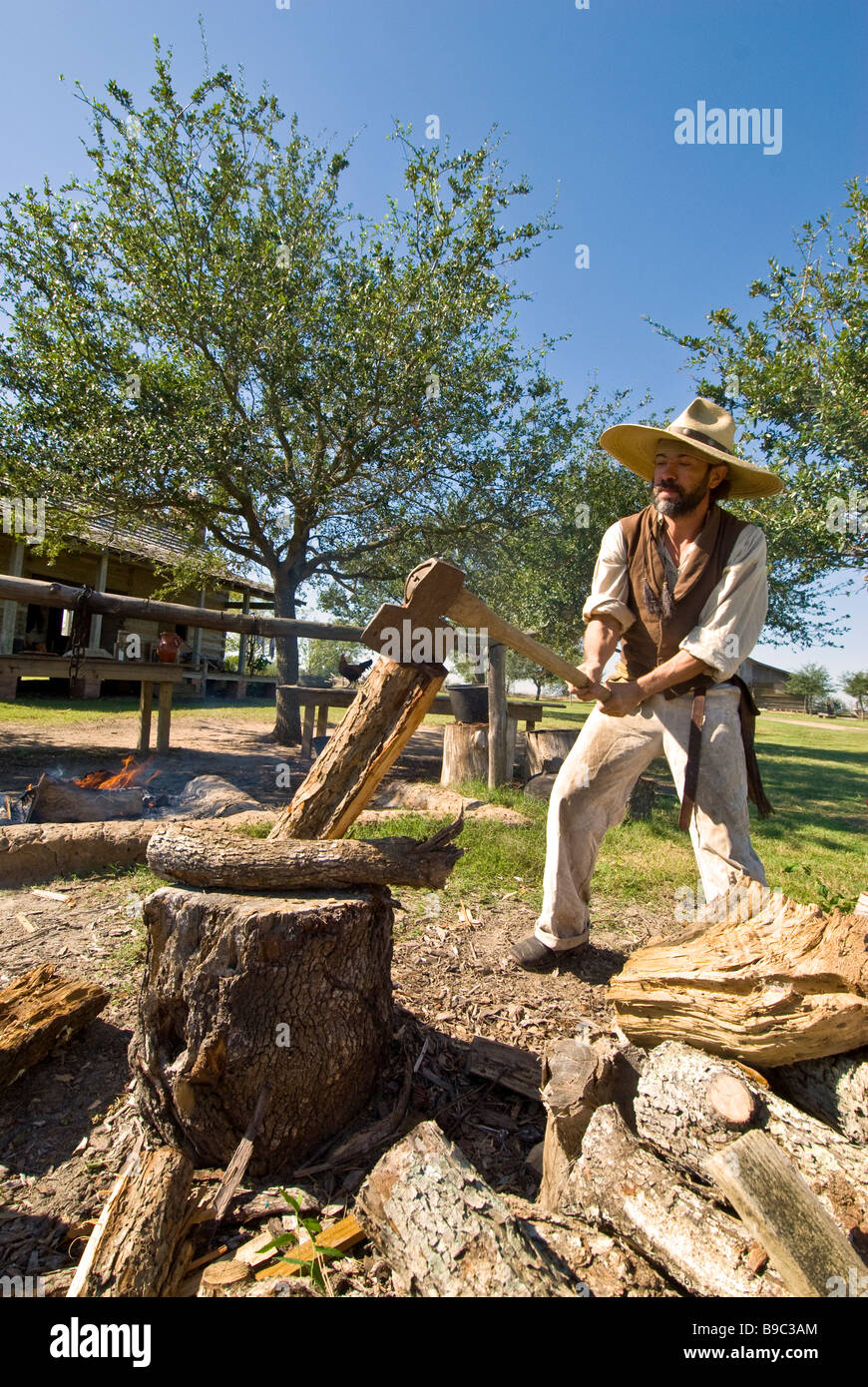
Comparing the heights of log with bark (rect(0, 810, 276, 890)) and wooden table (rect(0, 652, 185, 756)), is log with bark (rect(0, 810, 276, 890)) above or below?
below

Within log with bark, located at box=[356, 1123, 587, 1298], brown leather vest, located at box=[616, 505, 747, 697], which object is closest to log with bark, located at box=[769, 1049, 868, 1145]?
log with bark, located at box=[356, 1123, 587, 1298]

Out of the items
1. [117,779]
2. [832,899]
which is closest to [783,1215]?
[832,899]

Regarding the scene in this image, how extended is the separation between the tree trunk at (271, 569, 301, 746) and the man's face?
7843mm

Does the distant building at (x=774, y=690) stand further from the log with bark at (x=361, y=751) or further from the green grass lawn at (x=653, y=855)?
the log with bark at (x=361, y=751)

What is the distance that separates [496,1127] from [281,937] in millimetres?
1047

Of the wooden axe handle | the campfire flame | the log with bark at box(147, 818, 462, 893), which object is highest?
the wooden axe handle

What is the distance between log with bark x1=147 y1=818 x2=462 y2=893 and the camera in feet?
6.93

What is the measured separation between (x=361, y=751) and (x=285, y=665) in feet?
28.6

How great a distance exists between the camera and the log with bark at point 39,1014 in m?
2.29

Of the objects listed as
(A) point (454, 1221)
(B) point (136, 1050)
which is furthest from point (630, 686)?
(B) point (136, 1050)

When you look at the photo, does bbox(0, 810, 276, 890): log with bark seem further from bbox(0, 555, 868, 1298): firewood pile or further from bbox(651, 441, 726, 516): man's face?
bbox(651, 441, 726, 516): man's face

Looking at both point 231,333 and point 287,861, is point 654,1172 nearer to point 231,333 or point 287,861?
point 287,861

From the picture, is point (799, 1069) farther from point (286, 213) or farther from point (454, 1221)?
point (286, 213)

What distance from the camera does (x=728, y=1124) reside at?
1.69 m
